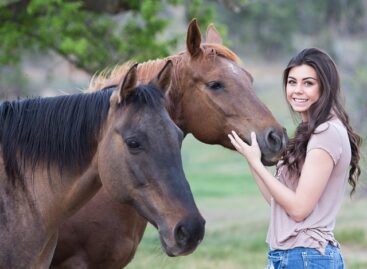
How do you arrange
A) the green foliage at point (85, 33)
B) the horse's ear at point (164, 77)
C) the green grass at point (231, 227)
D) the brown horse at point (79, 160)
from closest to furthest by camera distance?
1. the brown horse at point (79, 160)
2. the horse's ear at point (164, 77)
3. the green grass at point (231, 227)
4. the green foliage at point (85, 33)

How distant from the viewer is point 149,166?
4.52 metres

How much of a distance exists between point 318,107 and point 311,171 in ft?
1.31

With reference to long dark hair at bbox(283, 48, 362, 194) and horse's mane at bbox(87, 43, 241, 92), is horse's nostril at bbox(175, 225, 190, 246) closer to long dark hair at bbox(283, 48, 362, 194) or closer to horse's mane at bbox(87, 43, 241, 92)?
long dark hair at bbox(283, 48, 362, 194)

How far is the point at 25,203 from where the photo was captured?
16.0 feet

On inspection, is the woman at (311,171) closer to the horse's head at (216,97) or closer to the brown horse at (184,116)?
the horse's head at (216,97)

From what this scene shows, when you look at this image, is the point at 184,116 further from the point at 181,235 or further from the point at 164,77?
the point at 181,235

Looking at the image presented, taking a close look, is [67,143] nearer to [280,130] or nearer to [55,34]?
[280,130]

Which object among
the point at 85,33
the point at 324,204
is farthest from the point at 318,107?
the point at 85,33

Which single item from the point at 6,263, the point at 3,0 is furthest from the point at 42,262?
the point at 3,0

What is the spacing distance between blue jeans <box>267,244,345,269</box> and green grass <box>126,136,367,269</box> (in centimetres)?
76

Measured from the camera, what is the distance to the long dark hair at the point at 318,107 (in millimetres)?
4574

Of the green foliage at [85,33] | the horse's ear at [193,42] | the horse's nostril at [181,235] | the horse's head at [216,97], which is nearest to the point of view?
the horse's nostril at [181,235]

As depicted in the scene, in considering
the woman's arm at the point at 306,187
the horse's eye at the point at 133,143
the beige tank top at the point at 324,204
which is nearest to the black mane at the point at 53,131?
the horse's eye at the point at 133,143

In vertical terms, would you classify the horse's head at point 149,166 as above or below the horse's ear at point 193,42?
below
